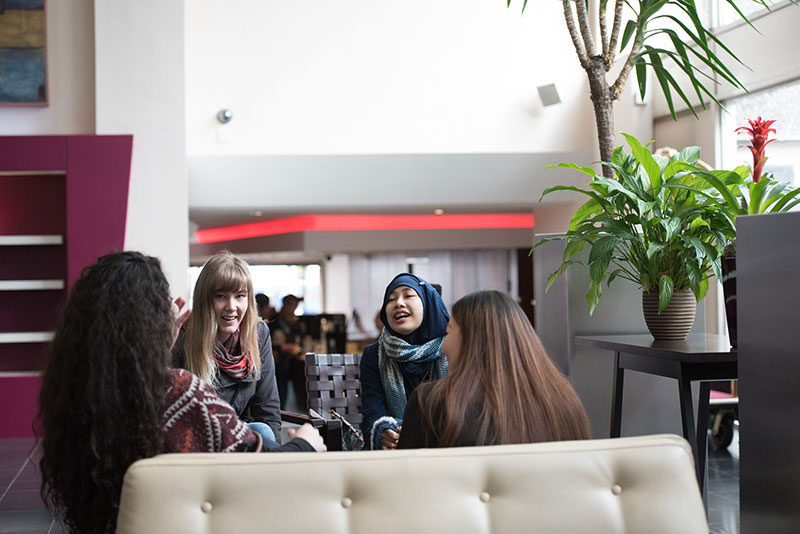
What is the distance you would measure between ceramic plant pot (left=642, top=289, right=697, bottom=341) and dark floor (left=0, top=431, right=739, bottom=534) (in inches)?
41.7

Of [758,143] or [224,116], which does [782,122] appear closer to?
[758,143]

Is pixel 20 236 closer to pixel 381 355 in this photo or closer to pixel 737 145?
pixel 381 355

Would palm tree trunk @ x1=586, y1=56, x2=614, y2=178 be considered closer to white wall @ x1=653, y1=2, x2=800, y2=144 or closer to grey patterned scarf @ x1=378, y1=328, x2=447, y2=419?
grey patterned scarf @ x1=378, y1=328, x2=447, y2=419

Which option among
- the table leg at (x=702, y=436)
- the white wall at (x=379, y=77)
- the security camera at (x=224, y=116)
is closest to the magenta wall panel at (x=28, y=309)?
the white wall at (x=379, y=77)

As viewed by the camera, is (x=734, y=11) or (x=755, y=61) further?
(x=734, y=11)

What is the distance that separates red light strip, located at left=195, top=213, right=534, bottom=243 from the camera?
447 inches

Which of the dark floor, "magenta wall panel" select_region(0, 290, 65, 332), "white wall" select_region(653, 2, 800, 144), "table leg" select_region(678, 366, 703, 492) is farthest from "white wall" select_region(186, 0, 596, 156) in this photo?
"table leg" select_region(678, 366, 703, 492)

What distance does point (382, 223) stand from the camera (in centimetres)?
1173

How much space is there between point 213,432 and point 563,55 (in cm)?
758

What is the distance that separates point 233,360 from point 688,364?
1613mm

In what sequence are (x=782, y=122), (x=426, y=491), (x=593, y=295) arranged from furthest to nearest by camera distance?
(x=782, y=122), (x=593, y=295), (x=426, y=491)

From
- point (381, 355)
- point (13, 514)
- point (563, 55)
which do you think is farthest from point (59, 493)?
point (563, 55)

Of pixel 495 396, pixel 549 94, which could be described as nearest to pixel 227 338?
pixel 495 396

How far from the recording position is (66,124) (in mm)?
7168
